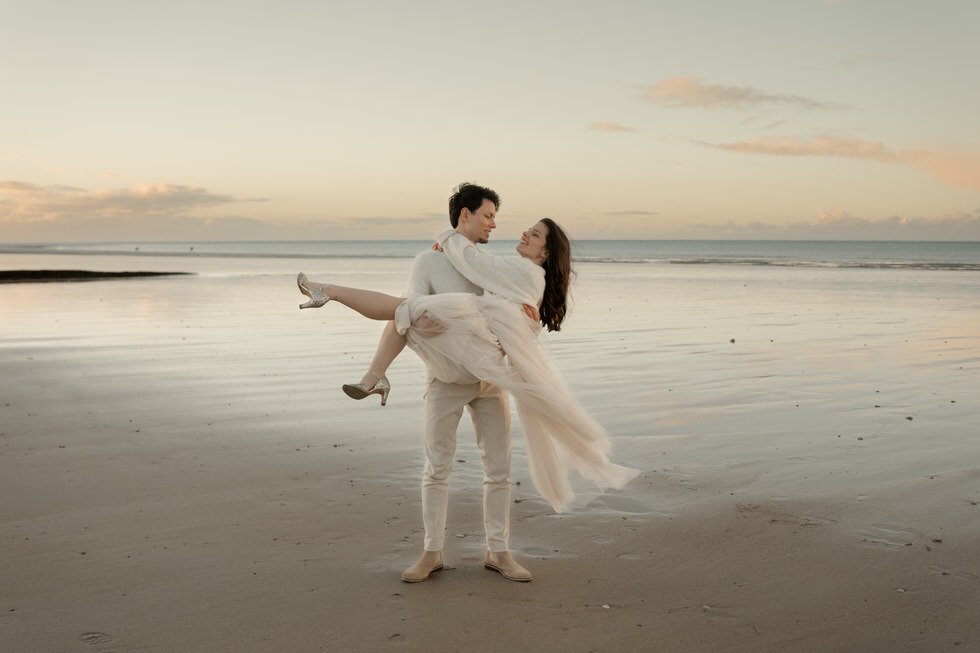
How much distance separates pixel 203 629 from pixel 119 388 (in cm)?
660

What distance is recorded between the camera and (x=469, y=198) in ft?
14.6

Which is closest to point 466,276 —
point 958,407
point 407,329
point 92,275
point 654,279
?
point 407,329

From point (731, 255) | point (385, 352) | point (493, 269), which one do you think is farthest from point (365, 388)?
point (731, 255)

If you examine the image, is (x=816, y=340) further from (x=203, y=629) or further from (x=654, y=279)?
(x=654, y=279)

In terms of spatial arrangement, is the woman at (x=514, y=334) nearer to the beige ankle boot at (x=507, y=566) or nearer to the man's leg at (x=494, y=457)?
the man's leg at (x=494, y=457)

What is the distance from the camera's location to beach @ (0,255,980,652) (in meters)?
3.78

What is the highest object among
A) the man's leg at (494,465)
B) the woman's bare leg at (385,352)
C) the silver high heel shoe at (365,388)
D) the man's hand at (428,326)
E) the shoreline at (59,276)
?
the man's hand at (428,326)

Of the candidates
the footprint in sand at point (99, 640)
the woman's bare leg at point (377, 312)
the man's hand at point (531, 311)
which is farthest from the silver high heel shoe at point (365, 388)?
the footprint in sand at point (99, 640)

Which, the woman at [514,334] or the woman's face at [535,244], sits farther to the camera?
the woman's face at [535,244]

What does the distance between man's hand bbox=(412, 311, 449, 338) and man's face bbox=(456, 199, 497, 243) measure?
524 mm

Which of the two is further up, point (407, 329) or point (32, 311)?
point (407, 329)

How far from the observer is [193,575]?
434 centimetres

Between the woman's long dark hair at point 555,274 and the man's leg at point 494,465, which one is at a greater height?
the woman's long dark hair at point 555,274

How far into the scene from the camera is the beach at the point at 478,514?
12.4 feet
